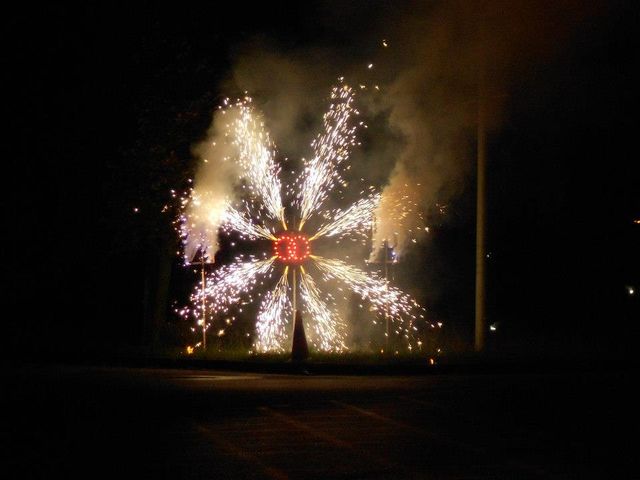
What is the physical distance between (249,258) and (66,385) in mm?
13163

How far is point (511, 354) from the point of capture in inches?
843

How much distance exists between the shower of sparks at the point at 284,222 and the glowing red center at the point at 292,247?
2cm

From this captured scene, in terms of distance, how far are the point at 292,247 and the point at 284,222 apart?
2.38m

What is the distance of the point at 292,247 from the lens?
20500 mm

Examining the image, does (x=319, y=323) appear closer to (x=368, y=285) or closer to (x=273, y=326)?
(x=273, y=326)

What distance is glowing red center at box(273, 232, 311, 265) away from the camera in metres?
20.5

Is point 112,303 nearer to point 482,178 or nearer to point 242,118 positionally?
point 242,118

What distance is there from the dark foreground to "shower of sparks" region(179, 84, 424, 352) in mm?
4753

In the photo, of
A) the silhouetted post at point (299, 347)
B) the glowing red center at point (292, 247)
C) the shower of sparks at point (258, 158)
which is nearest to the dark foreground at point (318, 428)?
the silhouetted post at point (299, 347)

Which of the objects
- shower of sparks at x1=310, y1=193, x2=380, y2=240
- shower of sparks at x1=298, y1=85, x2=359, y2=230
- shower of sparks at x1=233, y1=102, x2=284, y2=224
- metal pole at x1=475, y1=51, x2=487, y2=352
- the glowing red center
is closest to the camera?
the glowing red center

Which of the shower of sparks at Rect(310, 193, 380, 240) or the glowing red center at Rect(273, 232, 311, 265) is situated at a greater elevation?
the shower of sparks at Rect(310, 193, 380, 240)

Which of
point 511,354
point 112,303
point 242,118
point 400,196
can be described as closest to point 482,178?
point 400,196

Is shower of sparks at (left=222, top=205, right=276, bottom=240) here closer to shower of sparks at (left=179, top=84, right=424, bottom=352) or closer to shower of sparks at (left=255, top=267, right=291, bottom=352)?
shower of sparks at (left=179, top=84, right=424, bottom=352)

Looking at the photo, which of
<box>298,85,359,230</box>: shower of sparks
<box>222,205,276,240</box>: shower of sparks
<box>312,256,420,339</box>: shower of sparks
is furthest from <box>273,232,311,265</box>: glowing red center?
<box>222,205,276,240</box>: shower of sparks
